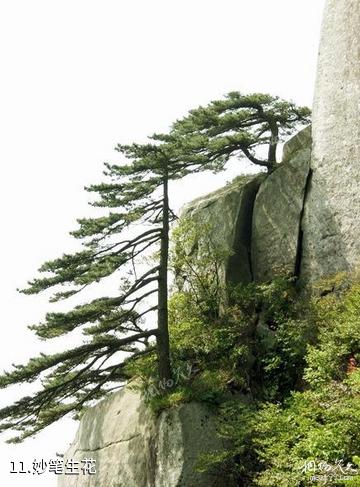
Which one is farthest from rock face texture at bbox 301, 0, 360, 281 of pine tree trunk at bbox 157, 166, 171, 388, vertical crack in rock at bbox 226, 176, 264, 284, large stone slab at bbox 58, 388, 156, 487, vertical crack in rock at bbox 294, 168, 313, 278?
large stone slab at bbox 58, 388, 156, 487

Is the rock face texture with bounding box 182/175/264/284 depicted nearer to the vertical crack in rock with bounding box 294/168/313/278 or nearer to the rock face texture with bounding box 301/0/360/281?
the vertical crack in rock with bounding box 294/168/313/278

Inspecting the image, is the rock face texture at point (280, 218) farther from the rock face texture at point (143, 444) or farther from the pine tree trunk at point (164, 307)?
the rock face texture at point (143, 444)

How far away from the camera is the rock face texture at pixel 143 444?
1159 cm

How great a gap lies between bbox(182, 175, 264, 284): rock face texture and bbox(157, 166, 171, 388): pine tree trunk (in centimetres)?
181

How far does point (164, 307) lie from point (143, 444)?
3763 mm

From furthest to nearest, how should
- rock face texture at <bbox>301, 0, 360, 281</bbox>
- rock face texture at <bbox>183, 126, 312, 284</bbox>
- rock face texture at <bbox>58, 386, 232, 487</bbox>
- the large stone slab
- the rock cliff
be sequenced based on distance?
1. rock face texture at <bbox>183, 126, 312, 284</bbox>
2. rock face texture at <bbox>301, 0, 360, 281</bbox>
3. the large stone slab
4. the rock cliff
5. rock face texture at <bbox>58, 386, 232, 487</bbox>

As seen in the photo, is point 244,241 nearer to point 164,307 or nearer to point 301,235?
point 301,235

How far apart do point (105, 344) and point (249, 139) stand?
8.95 metres

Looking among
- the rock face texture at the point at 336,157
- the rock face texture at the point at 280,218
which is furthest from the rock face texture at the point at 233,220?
the rock face texture at the point at 336,157

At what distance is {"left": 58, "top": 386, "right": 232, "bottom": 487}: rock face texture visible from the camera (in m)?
11.6


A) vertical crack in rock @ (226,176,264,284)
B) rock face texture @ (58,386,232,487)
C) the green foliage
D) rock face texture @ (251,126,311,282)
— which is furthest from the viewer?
vertical crack in rock @ (226,176,264,284)

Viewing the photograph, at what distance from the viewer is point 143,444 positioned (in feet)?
42.4

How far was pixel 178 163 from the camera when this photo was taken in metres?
16.1

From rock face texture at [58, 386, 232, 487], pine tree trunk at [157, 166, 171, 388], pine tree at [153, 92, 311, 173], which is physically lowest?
rock face texture at [58, 386, 232, 487]
